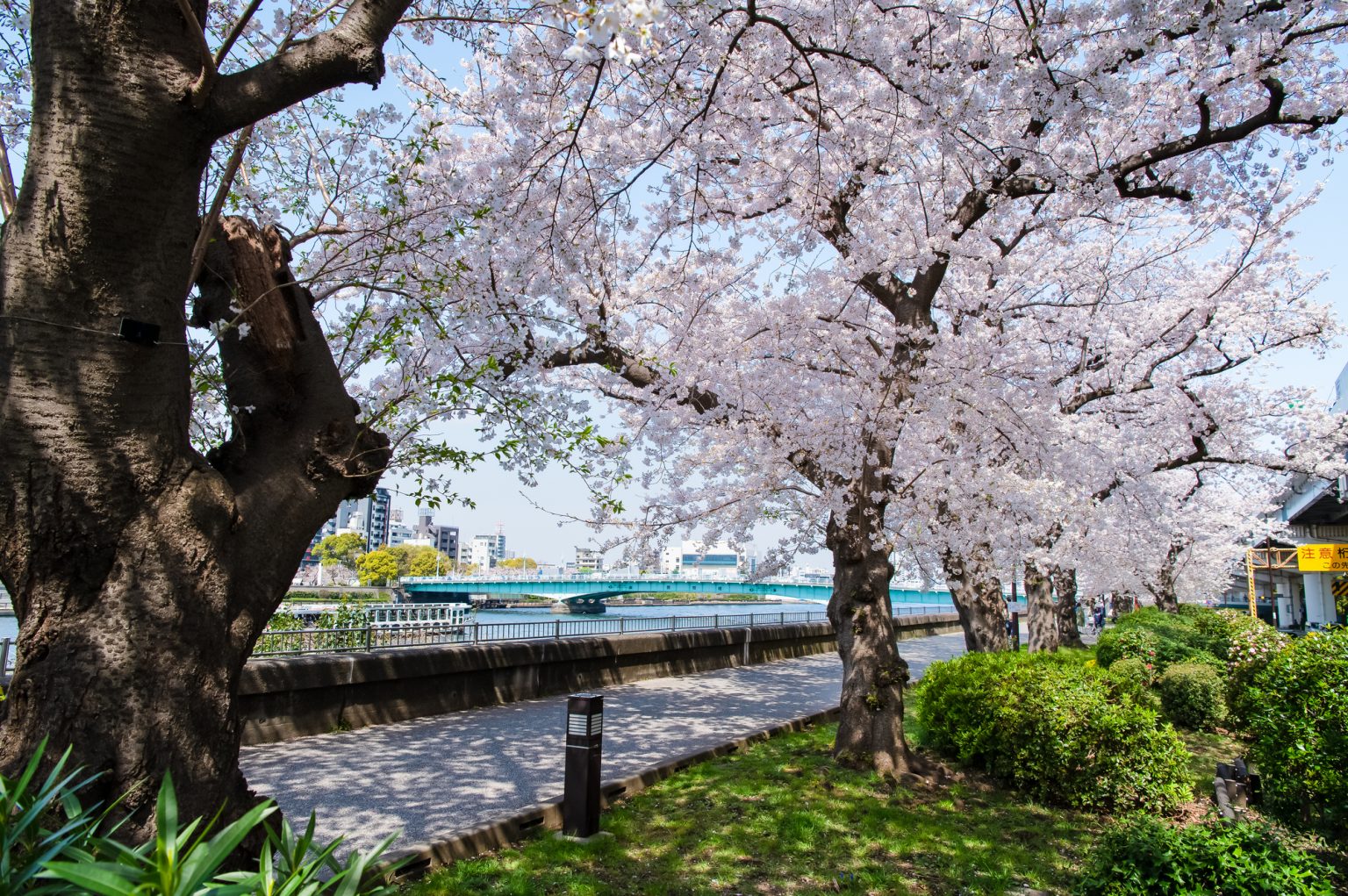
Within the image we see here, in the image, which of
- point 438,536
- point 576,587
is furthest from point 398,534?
point 576,587

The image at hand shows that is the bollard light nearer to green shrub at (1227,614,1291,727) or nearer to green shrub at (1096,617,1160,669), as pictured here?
green shrub at (1227,614,1291,727)

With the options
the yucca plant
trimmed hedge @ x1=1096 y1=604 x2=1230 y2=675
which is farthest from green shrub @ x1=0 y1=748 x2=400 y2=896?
trimmed hedge @ x1=1096 y1=604 x2=1230 y2=675

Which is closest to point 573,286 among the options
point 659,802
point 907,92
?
point 907,92

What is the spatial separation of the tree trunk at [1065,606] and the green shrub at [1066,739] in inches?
429

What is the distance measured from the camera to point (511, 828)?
6.20 m

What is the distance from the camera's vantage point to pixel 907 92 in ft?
22.8

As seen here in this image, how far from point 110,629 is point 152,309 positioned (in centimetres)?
138

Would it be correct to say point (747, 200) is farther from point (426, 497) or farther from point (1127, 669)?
point (1127, 669)

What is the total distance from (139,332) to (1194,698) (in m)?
14.5

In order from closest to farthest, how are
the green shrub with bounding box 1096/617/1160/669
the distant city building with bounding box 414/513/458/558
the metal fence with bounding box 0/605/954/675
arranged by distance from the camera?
the metal fence with bounding box 0/605/954/675, the green shrub with bounding box 1096/617/1160/669, the distant city building with bounding box 414/513/458/558

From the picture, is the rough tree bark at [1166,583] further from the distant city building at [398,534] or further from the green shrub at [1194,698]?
the distant city building at [398,534]

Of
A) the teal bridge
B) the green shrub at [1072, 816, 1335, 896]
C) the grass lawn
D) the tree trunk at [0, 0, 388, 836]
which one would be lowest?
the teal bridge

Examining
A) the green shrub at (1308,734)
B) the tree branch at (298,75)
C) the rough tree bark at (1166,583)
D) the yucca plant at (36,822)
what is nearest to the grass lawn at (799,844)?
the green shrub at (1308,734)

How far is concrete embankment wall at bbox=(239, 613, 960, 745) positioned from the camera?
914cm
